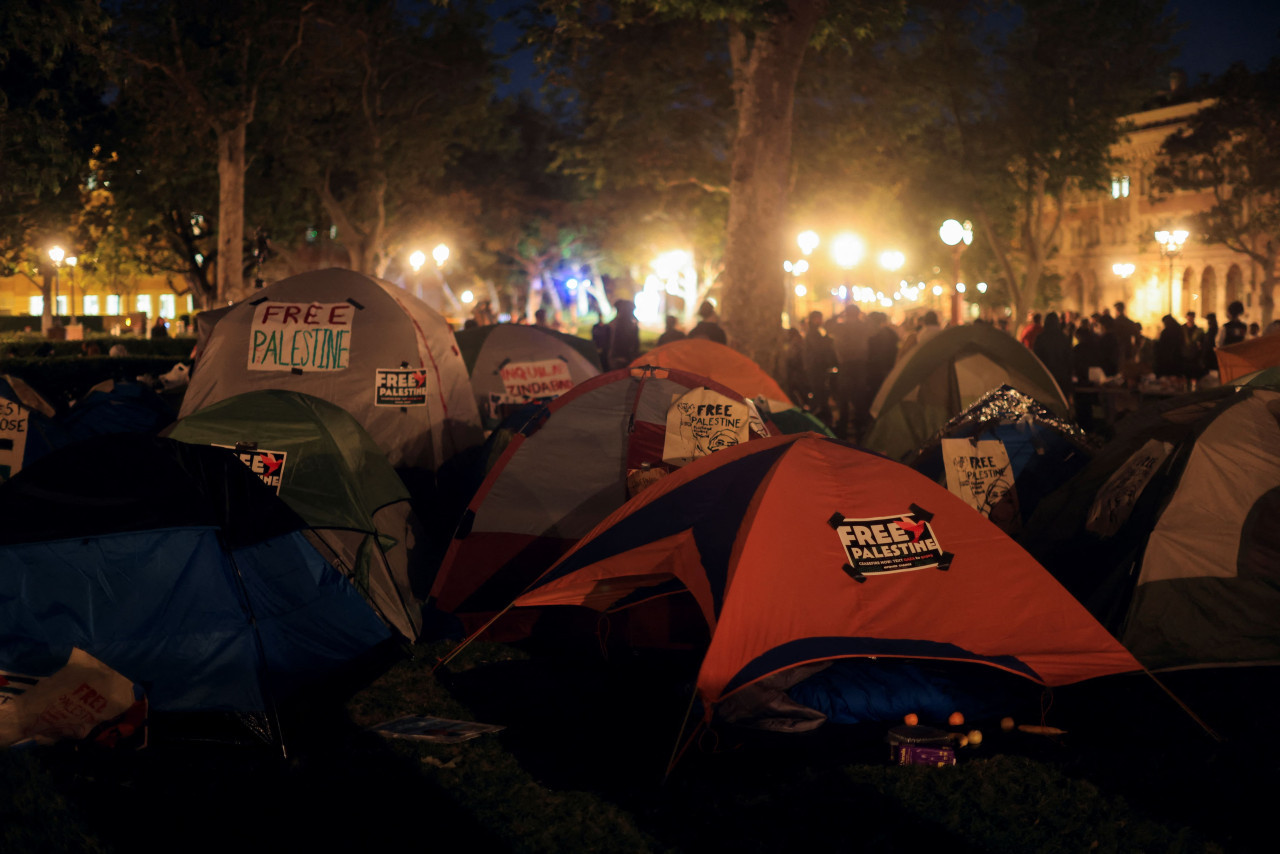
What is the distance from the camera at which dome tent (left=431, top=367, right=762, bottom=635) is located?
23.3ft

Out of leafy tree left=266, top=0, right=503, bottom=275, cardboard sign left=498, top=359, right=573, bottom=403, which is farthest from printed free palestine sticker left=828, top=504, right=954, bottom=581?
leafy tree left=266, top=0, right=503, bottom=275

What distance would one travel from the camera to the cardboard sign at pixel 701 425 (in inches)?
308

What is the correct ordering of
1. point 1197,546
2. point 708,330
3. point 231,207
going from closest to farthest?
point 1197,546, point 708,330, point 231,207

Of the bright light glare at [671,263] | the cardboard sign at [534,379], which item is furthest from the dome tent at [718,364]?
the bright light glare at [671,263]

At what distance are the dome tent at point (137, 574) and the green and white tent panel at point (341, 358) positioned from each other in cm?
474

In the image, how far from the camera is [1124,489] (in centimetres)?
638

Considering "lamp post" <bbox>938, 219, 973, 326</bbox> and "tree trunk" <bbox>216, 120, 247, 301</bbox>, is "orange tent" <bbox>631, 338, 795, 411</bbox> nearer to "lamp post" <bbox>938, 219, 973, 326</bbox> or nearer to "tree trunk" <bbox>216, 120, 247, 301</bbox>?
"lamp post" <bbox>938, 219, 973, 326</bbox>

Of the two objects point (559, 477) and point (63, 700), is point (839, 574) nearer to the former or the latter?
point (559, 477)

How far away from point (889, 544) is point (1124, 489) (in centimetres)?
209

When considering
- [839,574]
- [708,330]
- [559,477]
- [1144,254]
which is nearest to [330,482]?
[559,477]

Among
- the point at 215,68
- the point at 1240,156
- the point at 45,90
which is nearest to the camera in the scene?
the point at 45,90

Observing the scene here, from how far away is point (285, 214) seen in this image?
31.4 meters

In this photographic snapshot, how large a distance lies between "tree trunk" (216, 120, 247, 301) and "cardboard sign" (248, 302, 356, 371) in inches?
462

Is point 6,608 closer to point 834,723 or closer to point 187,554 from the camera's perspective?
point 187,554
